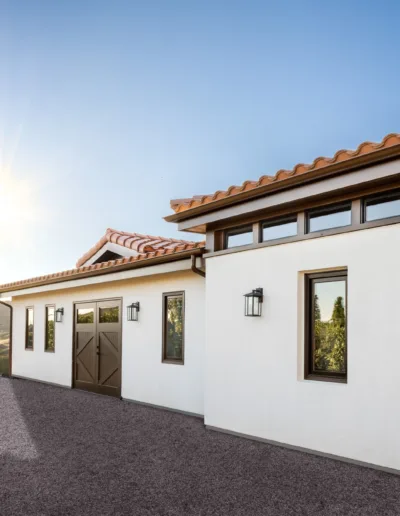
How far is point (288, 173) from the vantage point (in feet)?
19.8

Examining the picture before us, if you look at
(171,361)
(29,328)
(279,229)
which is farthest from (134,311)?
(29,328)

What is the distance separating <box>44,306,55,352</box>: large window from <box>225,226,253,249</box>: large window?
7.65m

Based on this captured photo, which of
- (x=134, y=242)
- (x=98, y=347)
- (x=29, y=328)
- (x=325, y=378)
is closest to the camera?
(x=325, y=378)

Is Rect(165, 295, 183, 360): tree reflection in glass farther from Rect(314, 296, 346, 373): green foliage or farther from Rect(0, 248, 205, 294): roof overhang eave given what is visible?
Rect(314, 296, 346, 373): green foliage

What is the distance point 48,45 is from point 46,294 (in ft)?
21.6

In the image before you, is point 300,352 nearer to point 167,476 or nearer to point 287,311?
point 287,311

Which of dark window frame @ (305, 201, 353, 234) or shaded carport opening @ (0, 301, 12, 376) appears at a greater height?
dark window frame @ (305, 201, 353, 234)

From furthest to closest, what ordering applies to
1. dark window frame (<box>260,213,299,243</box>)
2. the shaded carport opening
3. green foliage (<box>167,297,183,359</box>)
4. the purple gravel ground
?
the shaded carport opening → green foliage (<box>167,297,183,359</box>) → dark window frame (<box>260,213,299,243</box>) → the purple gravel ground

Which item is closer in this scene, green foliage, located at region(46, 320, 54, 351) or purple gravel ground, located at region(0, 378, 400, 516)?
purple gravel ground, located at region(0, 378, 400, 516)

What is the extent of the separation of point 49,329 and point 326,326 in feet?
31.7

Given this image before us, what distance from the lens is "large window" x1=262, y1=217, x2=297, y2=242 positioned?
21.4ft

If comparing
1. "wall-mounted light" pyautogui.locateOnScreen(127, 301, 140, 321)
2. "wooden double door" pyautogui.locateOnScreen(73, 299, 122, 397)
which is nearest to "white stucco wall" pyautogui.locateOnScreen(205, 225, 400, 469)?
"wall-mounted light" pyautogui.locateOnScreen(127, 301, 140, 321)

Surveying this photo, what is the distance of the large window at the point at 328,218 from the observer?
5.89 m

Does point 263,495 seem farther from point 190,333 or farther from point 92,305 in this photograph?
point 92,305
